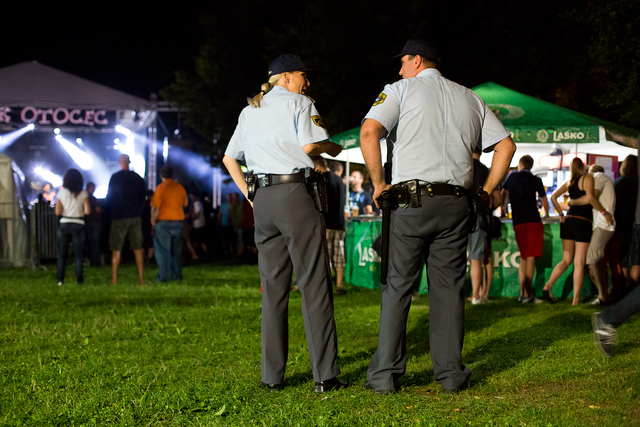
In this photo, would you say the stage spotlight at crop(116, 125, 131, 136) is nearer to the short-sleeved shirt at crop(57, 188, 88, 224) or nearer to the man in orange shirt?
the man in orange shirt

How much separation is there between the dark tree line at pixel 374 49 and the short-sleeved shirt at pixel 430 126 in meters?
12.4

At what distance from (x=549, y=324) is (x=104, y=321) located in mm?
4687

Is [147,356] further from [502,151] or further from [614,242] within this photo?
[614,242]

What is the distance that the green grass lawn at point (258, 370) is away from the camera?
357cm

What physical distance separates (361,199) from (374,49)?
7.64 metres

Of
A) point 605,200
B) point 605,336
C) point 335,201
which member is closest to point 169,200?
point 335,201

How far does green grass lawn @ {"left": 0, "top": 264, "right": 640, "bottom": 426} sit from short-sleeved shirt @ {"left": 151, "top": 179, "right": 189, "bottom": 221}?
3284mm

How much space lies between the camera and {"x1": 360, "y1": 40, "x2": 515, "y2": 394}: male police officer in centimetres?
392

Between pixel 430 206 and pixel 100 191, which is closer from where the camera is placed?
pixel 430 206

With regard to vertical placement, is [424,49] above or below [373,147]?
above

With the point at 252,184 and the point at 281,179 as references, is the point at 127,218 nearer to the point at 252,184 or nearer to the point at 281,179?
the point at 252,184

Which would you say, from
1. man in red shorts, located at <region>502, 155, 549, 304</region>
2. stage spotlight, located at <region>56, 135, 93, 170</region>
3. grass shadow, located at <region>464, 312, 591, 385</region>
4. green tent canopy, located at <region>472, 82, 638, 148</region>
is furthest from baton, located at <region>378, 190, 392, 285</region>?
stage spotlight, located at <region>56, 135, 93, 170</region>

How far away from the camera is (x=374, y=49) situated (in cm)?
1856

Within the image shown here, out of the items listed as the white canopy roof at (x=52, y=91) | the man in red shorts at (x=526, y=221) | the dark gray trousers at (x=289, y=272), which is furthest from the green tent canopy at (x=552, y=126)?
the white canopy roof at (x=52, y=91)
